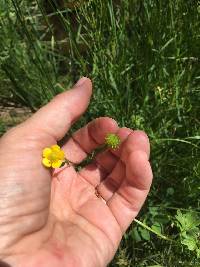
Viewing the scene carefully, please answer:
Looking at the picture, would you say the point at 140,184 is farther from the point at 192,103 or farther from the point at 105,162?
the point at 192,103

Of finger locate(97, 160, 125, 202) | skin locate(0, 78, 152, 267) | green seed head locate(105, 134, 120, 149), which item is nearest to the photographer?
skin locate(0, 78, 152, 267)

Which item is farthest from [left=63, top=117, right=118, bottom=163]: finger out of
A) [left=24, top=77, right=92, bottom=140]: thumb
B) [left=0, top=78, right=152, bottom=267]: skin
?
[left=24, top=77, right=92, bottom=140]: thumb

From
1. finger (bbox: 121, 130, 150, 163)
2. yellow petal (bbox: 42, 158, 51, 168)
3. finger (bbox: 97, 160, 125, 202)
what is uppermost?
yellow petal (bbox: 42, 158, 51, 168)

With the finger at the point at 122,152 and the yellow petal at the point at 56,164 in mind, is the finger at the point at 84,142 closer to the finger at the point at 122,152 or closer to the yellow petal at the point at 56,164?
the finger at the point at 122,152

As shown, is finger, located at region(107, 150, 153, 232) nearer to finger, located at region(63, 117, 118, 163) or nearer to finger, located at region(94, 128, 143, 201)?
finger, located at region(94, 128, 143, 201)

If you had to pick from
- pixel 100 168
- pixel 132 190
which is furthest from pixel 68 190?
pixel 132 190

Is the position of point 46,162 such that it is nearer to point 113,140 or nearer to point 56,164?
point 56,164

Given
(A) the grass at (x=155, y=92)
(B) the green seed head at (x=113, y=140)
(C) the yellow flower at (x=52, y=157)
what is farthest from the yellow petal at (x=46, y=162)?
(A) the grass at (x=155, y=92)
